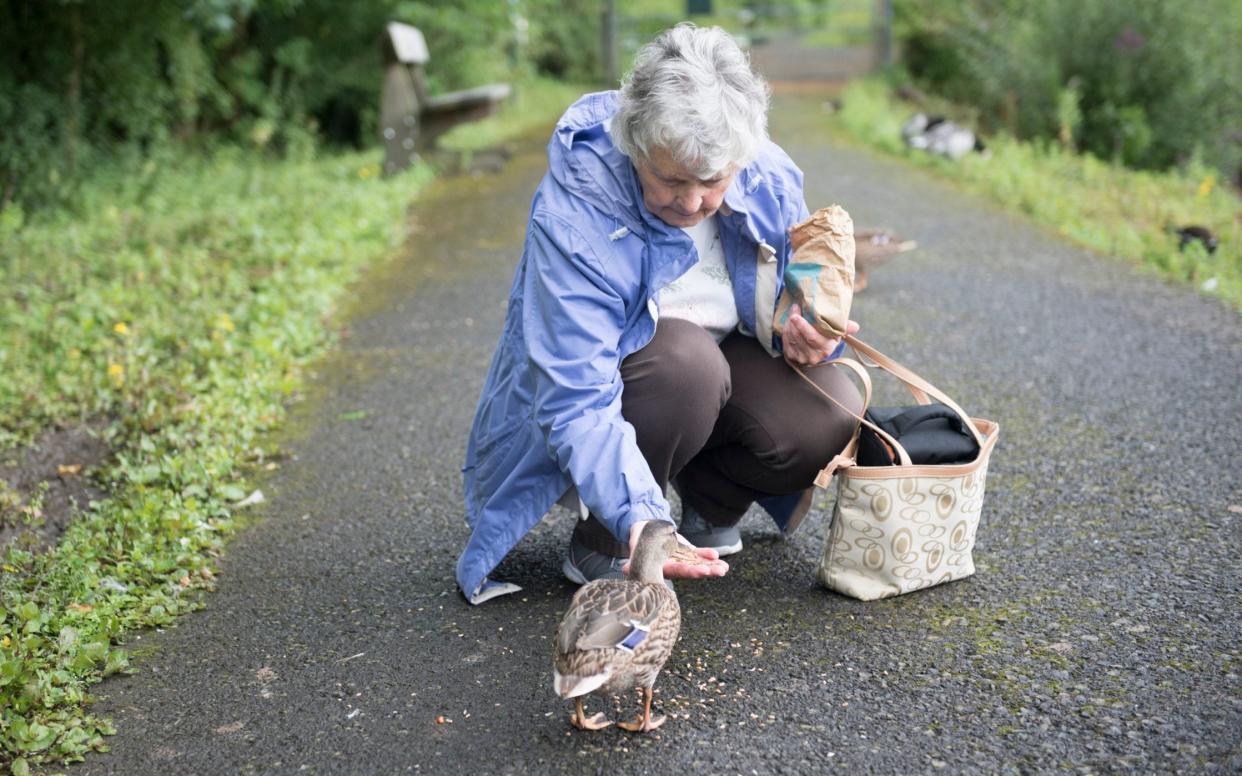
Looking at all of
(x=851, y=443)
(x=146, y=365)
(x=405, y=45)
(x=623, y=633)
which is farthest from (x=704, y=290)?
(x=405, y=45)

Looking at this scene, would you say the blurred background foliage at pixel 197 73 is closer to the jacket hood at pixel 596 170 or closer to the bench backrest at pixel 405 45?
the bench backrest at pixel 405 45

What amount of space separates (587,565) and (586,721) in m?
0.74

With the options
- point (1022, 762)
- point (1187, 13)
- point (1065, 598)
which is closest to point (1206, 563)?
point (1065, 598)

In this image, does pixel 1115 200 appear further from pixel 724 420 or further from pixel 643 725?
pixel 643 725

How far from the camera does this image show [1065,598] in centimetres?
350

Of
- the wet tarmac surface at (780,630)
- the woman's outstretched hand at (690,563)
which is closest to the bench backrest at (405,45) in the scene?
the wet tarmac surface at (780,630)

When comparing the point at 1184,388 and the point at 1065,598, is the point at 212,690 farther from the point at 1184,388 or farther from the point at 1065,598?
the point at 1184,388

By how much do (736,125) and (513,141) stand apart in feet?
40.0

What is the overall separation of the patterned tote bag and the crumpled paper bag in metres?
0.19

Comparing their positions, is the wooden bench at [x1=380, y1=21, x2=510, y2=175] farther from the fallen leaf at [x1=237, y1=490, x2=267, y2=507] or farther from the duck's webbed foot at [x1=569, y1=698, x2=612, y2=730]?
the duck's webbed foot at [x1=569, y1=698, x2=612, y2=730]

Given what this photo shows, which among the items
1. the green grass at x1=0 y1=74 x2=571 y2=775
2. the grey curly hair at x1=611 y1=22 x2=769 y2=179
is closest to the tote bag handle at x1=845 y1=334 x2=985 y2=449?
the grey curly hair at x1=611 y1=22 x2=769 y2=179

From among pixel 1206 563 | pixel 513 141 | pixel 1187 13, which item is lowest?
pixel 513 141

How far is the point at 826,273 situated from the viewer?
341 centimetres

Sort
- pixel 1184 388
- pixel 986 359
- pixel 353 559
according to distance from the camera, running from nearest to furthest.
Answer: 1. pixel 353 559
2. pixel 1184 388
3. pixel 986 359
